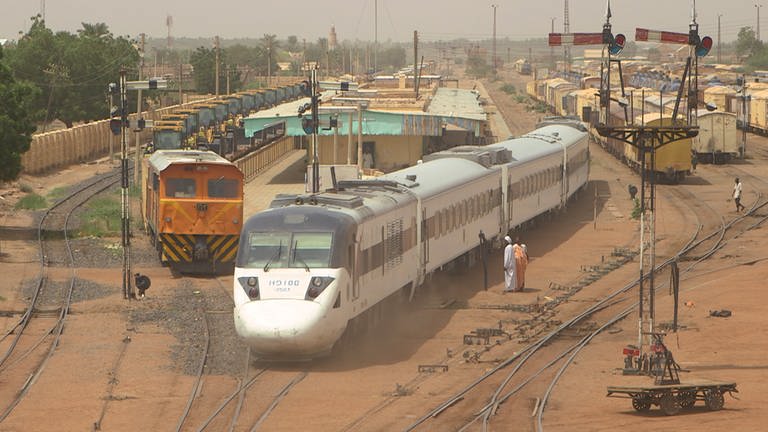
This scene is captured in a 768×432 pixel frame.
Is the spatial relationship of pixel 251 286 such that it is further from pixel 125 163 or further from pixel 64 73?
pixel 64 73

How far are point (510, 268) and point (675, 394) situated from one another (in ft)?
40.1

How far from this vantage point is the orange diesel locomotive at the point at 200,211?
32969 mm

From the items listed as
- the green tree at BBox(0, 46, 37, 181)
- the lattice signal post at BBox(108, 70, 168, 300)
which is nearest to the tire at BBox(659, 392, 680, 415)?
the lattice signal post at BBox(108, 70, 168, 300)

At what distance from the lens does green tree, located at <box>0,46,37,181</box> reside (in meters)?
41.9

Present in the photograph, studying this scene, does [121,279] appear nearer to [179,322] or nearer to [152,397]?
[179,322]

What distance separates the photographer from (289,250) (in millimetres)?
22219

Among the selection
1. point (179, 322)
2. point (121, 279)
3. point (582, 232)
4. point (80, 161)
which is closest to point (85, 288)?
point (121, 279)

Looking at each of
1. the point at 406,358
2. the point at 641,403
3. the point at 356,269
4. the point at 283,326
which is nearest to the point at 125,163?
the point at 356,269

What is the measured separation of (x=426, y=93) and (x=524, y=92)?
6292 cm

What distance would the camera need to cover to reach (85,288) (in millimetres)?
31125

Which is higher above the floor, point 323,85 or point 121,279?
point 323,85

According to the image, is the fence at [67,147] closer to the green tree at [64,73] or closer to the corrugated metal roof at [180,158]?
the green tree at [64,73]

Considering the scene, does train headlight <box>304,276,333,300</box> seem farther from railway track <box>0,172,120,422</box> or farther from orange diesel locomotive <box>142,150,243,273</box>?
orange diesel locomotive <box>142,150,243,273</box>

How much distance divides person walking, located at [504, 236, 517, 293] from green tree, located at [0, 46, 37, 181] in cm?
1818
